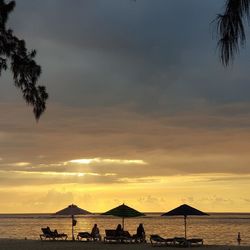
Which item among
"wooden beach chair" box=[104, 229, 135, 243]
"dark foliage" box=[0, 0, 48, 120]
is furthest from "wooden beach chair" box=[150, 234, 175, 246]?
"dark foliage" box=[0, 0, 48, 120]

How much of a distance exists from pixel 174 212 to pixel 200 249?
212cm

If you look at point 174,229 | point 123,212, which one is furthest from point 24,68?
point 174,229

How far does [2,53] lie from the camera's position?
11.0 m

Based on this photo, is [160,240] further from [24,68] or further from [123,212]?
[24,68]

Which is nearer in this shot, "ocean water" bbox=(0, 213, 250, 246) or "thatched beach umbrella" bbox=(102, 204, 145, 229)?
"thatched beach umbrella" bbox=(102, 204, 145, 229)

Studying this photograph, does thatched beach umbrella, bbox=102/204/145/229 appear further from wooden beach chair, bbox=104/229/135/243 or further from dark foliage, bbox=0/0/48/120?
dark foliage, bbox=0/0/48/120

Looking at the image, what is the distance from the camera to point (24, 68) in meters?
11.2

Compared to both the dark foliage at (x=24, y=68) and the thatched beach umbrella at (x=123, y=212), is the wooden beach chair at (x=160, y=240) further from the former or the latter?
the dark foliage at (x=24, y=68)

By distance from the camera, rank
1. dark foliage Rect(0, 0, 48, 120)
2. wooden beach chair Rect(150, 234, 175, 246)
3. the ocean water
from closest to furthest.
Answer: dark foliage Rect(0, 0, 48, 120)
wooden beach chair Rect(150, 234, 175, 246)
the ocean water

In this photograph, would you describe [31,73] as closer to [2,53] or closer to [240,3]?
[2,53]

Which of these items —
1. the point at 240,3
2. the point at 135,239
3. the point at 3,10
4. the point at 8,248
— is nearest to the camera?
the point at 240,3

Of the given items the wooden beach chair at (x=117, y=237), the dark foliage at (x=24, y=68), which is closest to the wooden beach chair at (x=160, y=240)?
the wooden beach chair at (x=117, y=237)

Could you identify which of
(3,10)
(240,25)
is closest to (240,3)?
(240,25)

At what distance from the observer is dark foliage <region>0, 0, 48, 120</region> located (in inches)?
429
